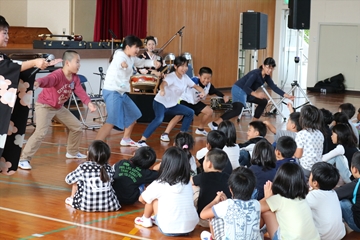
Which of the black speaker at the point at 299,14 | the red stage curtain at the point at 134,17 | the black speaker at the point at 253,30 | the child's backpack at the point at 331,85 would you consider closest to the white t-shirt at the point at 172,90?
the black speaker at the point at 253,30

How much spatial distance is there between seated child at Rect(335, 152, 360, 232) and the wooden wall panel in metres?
9.48

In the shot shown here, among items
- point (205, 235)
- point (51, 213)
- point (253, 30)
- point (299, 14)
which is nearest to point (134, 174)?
point (51, 213)

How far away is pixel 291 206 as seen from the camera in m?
3.94

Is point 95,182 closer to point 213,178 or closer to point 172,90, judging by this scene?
point 213,178

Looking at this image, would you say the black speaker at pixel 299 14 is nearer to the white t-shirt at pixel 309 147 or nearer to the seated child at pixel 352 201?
the white t-shirt at pixel 309 147

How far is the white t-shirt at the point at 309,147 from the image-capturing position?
575 centimetres

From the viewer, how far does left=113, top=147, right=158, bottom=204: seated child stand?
481cm

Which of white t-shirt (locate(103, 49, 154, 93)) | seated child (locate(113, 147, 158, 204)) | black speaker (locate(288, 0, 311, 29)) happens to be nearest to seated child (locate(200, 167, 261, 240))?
seated child (locate(113, 147, 158, 204))

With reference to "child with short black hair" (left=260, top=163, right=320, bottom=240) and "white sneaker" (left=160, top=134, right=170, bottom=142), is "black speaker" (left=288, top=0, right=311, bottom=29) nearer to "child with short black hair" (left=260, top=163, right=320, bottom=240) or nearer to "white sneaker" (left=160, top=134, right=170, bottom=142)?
"white sneaker" (left=160, top=134, right=170, bottom=142)

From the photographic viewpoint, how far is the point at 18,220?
4590mm

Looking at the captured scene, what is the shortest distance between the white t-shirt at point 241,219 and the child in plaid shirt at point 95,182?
49.0 inches

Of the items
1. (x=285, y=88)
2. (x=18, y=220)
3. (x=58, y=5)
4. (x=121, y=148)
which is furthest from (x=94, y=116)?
(x=285, y=88)

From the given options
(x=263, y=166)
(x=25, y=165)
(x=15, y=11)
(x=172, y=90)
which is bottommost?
(x=25, y=165)

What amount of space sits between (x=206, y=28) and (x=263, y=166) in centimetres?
1075
